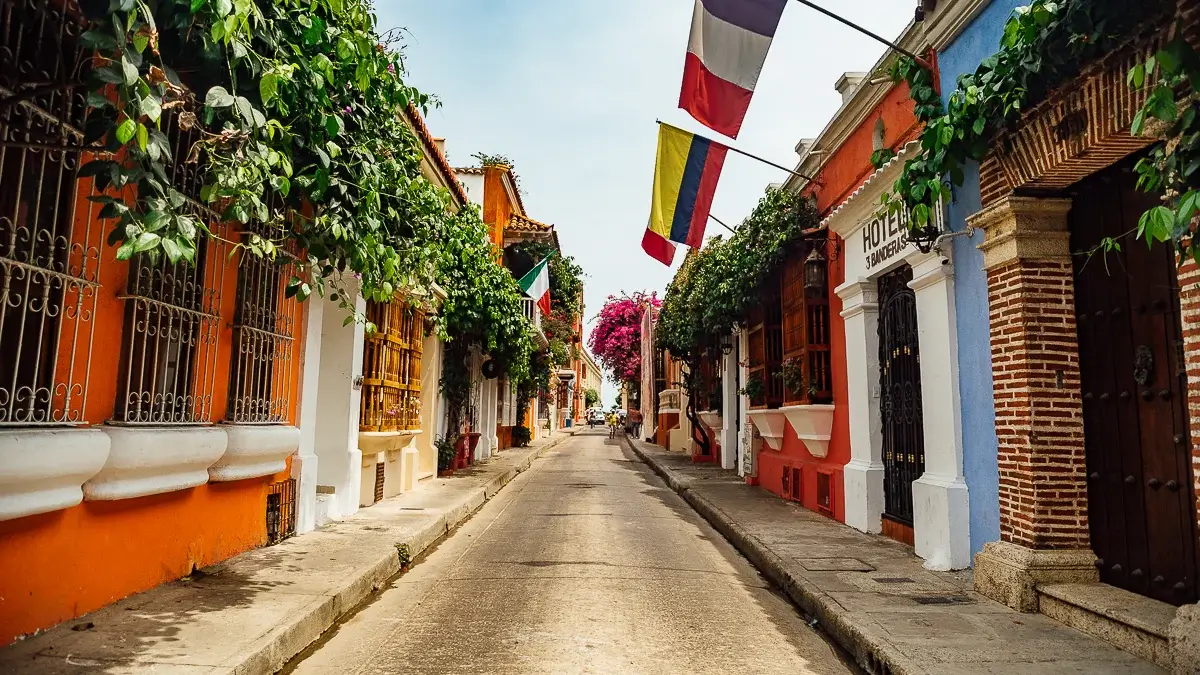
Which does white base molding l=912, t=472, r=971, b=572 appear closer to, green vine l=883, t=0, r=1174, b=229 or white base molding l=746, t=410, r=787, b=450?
green vine l=883, t=0, r=1174, b=229

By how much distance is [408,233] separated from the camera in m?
6.35

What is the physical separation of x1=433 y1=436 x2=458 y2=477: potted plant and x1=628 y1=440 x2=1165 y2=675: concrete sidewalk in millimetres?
7090

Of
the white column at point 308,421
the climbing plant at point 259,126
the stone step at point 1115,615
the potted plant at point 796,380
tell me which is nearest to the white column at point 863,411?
the potted plant at point 796,380

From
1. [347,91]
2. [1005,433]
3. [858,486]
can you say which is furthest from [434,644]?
[858,486]

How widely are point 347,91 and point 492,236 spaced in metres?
13.8

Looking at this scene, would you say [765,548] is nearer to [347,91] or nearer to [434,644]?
[434,644]

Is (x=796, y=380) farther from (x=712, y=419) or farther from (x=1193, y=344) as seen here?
(x=712, y=419)

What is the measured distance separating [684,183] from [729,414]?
27.0 ft

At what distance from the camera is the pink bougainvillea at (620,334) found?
32.1 meters

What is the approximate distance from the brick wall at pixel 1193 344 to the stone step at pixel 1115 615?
669 millimetres

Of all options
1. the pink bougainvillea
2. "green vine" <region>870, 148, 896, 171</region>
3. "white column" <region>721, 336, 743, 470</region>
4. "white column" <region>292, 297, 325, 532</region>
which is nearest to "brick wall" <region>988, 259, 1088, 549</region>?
"green vine" <region>870, 148, 896, 171</region>

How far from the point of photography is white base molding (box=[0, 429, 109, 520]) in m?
3.61

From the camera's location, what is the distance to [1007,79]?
5.04m

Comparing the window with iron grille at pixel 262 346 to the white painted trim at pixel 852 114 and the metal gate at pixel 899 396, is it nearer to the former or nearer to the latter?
the metal gate at pixel 899 396
